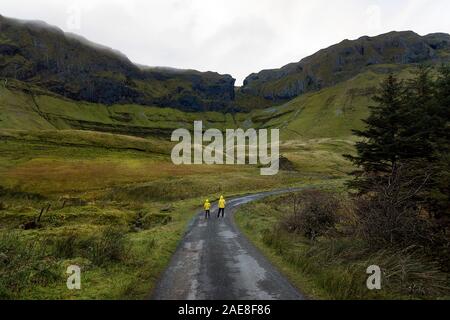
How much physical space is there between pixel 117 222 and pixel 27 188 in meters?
30.9

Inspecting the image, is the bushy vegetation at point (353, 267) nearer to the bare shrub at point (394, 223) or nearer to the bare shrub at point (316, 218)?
the bare shrub at point (394, 223)

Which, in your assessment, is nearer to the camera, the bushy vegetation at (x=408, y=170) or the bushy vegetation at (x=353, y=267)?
the bushy vegetation at (x=353, y=267)

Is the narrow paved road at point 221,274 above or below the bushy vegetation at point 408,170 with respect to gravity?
below

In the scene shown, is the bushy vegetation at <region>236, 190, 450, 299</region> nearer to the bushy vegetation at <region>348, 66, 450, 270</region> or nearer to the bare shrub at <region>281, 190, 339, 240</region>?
the bushy vegetation at <region>348, 66, 450, 270</region>

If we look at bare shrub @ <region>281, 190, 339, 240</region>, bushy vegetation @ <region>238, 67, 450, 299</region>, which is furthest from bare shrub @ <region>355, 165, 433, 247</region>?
bare shrub @ <region>281, 190, 339, 240</region>

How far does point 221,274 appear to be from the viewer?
14.5 metres

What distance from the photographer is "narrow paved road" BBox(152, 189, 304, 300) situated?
1197cm

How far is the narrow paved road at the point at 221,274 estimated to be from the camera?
→ 39.3ft
